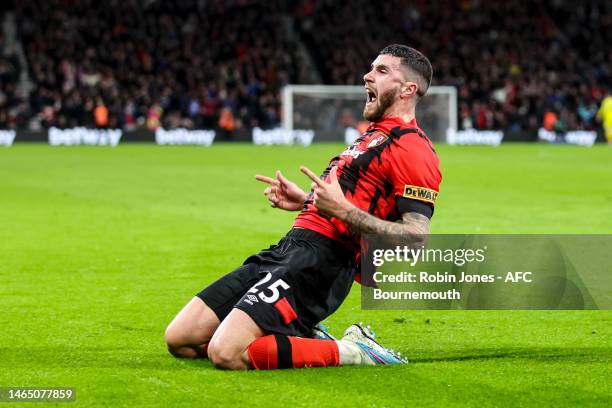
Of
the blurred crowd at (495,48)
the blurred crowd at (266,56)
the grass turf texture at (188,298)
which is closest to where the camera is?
the grass turf texture at (188,298)

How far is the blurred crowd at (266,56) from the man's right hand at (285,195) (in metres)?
31.7

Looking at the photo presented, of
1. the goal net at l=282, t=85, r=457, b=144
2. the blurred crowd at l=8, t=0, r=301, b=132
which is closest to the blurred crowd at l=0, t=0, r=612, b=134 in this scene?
the blurred crowd at l=8, t=0, r=301, b=132

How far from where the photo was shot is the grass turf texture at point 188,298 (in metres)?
5.55

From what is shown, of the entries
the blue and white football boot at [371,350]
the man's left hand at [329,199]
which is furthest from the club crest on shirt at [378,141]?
the blue and white football boot at [371,350]

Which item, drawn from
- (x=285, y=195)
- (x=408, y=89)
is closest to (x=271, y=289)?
(x=285, y=195)

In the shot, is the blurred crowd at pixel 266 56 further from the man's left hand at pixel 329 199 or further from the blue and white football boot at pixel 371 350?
the man's left hand at pixel 329 199

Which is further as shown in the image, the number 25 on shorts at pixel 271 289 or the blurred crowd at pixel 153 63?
the blurred crowd at pixel 153 63

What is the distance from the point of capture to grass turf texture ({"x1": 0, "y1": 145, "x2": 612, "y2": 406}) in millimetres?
5551

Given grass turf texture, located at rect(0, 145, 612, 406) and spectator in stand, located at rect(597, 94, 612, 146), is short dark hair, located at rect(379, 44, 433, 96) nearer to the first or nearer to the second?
grass turf texture, located at rect(0, 145, 612, 406)

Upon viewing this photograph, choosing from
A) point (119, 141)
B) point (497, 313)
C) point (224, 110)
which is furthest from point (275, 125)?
point (497, 313)

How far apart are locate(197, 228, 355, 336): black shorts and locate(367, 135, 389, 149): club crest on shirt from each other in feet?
1.98

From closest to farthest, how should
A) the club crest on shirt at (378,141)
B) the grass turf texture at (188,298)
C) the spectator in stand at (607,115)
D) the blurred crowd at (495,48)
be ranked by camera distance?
the grass turf texture at (188,298) → the club crest on shirt at (378,141) → the spectator in stand at (607,115) → the blurred crowd at (495,48)

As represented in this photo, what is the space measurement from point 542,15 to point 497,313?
1694 inches

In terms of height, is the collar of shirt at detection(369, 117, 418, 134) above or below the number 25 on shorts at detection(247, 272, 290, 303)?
above
